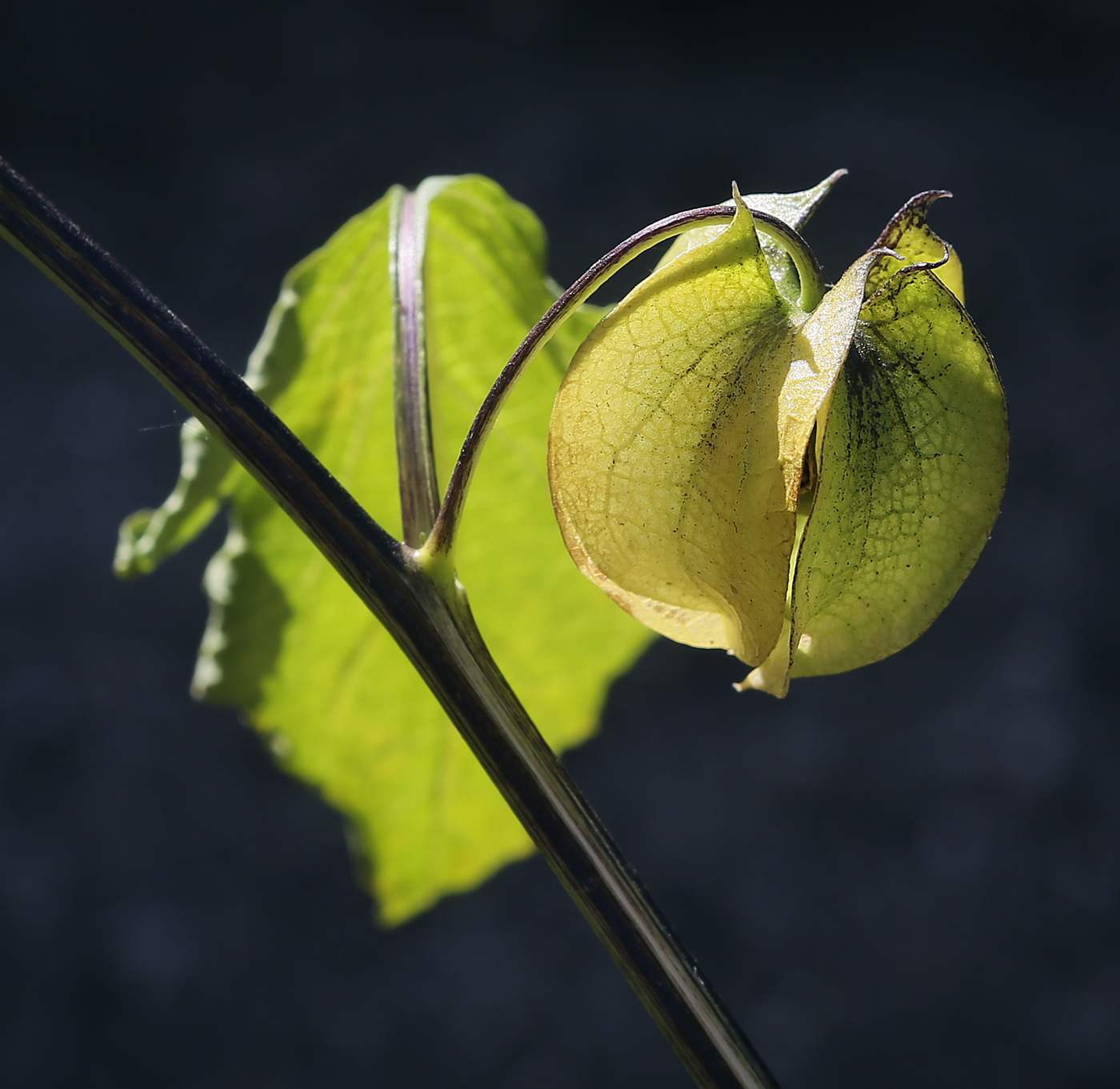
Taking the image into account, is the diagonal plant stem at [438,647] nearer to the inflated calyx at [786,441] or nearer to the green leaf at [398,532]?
the inflated calyx at [786,441]

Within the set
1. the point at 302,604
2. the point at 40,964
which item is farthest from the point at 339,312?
the point at 40,964

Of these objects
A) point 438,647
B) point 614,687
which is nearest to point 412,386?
point 438,647

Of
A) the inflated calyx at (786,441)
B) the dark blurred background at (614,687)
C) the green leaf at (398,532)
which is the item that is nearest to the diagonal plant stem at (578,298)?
the inflated calyx at (786,441)

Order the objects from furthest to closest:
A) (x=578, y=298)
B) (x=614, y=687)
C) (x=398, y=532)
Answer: (x=614, y=687) → (x=398, y=532) → (x=578, y=298)

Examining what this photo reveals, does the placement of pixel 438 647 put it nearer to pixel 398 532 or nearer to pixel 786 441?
pixel 786 441

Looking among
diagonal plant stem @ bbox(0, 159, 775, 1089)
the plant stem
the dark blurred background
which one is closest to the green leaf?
the plant stem

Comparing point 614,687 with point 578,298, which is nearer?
point 578,298

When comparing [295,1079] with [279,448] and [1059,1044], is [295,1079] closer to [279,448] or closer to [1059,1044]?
[1059,1044]
